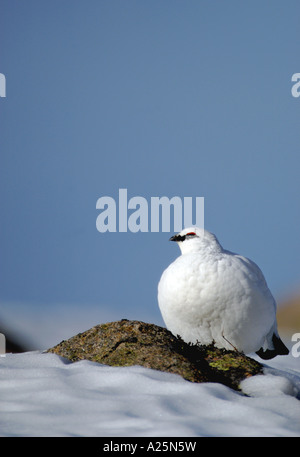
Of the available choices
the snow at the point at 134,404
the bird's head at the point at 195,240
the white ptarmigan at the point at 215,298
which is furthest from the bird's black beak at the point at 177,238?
the snow at the point at 134,404

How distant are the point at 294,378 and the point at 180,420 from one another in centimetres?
232

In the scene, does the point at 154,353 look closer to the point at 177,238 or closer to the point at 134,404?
the point at 134,404

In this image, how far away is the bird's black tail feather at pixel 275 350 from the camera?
7.48 m

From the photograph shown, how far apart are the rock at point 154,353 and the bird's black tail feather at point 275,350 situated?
4.37 ft

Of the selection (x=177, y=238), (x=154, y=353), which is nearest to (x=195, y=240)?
(x=177, y=238)

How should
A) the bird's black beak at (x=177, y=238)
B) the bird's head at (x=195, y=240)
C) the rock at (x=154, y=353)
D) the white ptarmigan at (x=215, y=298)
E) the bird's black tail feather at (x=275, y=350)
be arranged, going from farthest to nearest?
the bird's black tail feather at (x=275, y=350), the bird's black beak at (x=177, y=238), the bird's head at (x=195, y=240), the white ptarmigan at (x=215, y=298), the rock at (x=154, y=353)

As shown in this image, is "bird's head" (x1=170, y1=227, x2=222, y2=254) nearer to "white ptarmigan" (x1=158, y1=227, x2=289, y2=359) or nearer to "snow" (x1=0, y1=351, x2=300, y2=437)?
"white ptarmigan" (x1=158, y1=227, x2=289, y2=359)

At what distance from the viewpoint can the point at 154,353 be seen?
551 centimetres

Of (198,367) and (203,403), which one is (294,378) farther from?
(203,403)

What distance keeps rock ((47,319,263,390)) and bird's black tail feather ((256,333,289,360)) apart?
4.37 feet

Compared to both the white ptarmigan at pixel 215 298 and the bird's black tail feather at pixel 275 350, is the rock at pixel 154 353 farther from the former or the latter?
the bird's black tail feather at pixel 275 350

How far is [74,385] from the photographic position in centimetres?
467

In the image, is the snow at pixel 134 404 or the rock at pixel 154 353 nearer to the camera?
the snow at pixel 134 404
